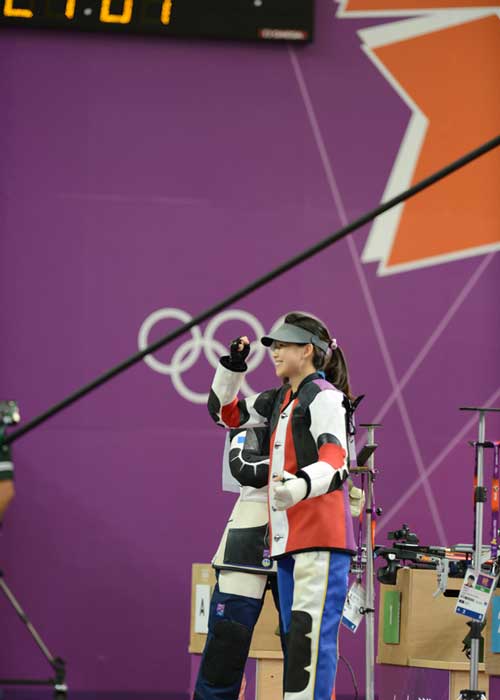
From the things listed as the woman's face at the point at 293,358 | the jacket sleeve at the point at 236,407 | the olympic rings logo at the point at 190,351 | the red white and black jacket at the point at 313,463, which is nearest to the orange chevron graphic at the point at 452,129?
the olympic rings logo at the point at 190,351

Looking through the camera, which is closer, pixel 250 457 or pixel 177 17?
pixel 250 457

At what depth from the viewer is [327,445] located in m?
3.81

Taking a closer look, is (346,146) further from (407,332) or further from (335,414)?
(335,414)

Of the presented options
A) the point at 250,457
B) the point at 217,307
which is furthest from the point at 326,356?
the point at 217,307

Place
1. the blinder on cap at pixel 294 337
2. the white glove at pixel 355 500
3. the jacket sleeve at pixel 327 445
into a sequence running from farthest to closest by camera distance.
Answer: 1. the white glove at pixel 355 500
2. the blinder on cap at pixel 294 337
3. the jacket sleeve at pixel 327 445

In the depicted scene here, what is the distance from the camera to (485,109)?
722 cm

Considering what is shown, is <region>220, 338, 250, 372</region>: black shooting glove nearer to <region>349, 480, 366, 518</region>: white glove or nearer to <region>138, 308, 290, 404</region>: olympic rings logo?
<region>349, 480, 366, 518</region>: white glove

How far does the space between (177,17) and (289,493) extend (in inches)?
164

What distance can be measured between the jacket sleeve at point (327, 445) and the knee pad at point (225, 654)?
0.72m

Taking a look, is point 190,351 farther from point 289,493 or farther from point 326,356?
point 289,493

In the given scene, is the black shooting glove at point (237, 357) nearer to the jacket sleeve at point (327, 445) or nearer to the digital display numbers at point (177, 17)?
the jacket sleeve at point (327, 445)

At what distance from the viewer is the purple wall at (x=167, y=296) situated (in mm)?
6793

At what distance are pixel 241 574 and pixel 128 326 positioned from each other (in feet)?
9.35

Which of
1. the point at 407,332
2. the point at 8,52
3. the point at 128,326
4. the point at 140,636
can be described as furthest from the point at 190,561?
the point at 8,52
